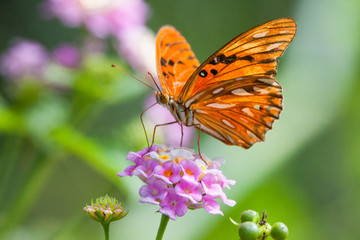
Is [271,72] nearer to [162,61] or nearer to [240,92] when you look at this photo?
[240,92]

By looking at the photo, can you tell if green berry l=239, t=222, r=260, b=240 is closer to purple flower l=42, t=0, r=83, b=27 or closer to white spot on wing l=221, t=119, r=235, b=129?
white spot on wing l=221, t=119, r=235, b=129

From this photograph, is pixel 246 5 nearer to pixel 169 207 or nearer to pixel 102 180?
pixel 102 180

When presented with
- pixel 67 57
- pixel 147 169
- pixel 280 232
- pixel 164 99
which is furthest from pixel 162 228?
pixel 67 57

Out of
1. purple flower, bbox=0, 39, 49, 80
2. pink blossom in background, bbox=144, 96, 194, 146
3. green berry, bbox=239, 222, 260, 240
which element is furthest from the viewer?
pink blossom in background, bbox=144, 96, 194, 146

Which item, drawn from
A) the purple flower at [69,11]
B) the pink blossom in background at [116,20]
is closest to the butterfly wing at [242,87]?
the pink blossom in background at [116,20]

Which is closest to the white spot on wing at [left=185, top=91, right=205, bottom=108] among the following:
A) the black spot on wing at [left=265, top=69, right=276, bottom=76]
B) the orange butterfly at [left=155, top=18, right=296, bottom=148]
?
the orange butterfly at [left=155, top=18, right=296, bottom=148]

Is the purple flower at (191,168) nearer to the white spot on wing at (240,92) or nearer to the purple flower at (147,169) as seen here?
the purple flower at (147,169)
